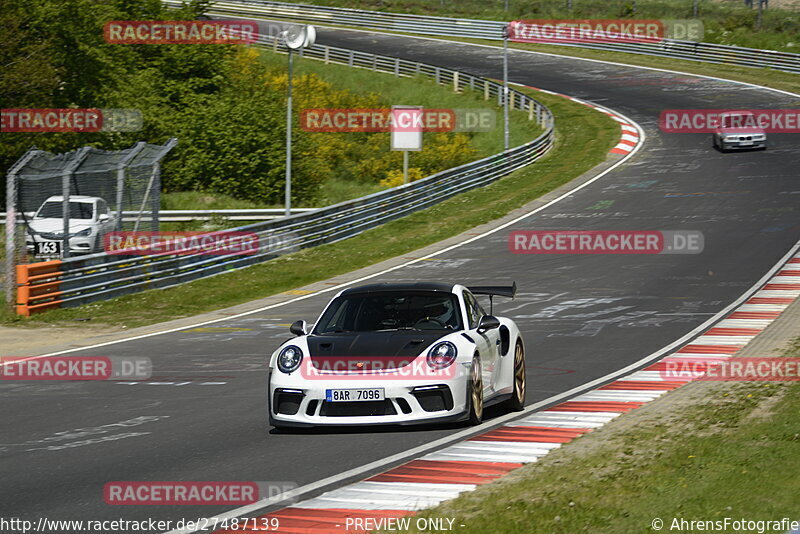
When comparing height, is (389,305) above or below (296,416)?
above

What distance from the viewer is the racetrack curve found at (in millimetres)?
8883

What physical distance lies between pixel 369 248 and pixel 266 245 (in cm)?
325

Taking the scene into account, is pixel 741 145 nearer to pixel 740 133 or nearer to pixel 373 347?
pixel 740 133

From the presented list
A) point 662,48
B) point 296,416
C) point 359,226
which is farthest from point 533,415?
point 662,48

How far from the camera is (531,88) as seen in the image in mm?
59656

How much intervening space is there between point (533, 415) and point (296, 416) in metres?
2.54

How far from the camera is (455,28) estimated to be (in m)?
77.2

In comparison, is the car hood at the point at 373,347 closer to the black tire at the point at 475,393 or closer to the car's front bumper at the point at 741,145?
the black tire at the point at 475,393

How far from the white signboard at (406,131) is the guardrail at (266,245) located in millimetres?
1379

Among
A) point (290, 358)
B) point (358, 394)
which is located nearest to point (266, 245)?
point (290, 358)

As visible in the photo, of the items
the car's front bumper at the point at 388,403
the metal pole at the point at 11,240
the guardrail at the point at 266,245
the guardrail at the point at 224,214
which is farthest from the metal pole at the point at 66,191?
the car's front bumper at the point at 388,403

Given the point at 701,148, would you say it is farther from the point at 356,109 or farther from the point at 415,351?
the point at 415,351

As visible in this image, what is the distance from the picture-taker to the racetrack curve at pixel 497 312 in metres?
8.88

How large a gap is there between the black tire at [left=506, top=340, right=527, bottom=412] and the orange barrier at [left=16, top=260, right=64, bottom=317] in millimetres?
12582
